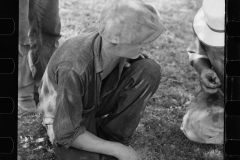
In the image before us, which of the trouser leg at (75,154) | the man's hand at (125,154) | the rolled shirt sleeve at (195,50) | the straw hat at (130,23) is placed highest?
the straw hat at (130,23)

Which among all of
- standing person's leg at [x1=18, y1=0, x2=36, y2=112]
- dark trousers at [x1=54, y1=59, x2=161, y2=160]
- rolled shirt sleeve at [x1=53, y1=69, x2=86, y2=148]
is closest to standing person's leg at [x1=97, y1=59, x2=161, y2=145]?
dark trousers at [x1=54, y1=59, x2=161, y2=160]

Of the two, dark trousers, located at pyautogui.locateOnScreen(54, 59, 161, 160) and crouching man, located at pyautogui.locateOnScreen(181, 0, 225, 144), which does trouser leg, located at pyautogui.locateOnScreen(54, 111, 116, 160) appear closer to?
dark trousers, located at pyautogui.locateOnScreen(54, 59, 161, 160)

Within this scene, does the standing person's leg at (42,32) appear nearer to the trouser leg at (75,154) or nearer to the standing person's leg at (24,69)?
the standing person's leg at (24,69)

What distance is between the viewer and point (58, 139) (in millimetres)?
2441

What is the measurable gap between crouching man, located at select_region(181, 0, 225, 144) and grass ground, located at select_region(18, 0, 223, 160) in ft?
0.15

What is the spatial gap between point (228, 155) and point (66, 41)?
3.06 feet

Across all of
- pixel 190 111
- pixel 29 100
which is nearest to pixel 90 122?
pixel 29 100

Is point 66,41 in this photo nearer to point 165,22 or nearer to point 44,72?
point 44,72

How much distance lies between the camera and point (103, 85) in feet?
8.41

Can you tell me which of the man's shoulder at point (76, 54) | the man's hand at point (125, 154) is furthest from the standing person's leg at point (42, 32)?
the man's hand at point (125, 154)

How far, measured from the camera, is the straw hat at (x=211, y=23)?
7.61ft

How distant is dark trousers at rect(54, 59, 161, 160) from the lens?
104 inches

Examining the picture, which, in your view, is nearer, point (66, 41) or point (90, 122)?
point (66, 41)

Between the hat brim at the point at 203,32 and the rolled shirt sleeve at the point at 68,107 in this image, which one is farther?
the hat brim at the point at 203,32
